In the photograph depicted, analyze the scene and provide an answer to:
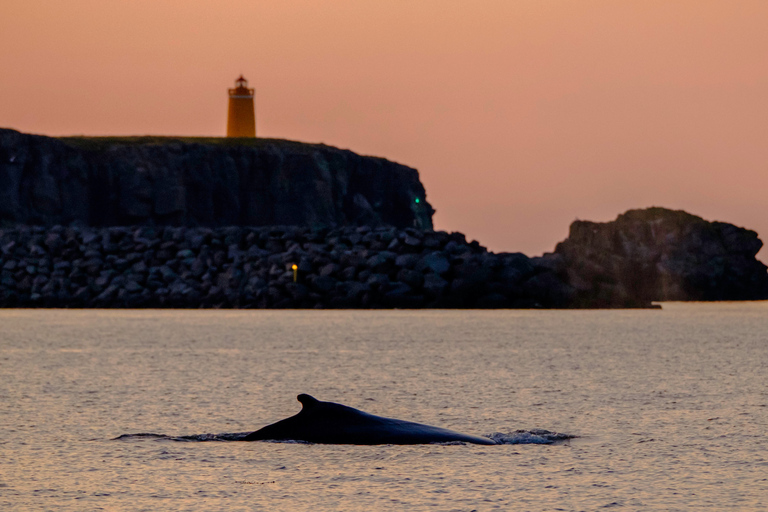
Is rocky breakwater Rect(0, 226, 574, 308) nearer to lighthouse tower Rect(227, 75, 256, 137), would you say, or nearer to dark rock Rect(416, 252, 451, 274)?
dark rock Rect(416, 252, 451, 274)

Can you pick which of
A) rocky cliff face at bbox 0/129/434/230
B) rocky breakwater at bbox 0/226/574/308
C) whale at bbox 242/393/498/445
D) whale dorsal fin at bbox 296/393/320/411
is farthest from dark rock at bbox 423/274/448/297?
whale dorsal fin at bbox 296/393/320/411

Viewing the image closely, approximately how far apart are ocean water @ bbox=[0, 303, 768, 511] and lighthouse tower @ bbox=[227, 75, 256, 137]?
3768 inches

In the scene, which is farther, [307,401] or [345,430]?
[345,430]

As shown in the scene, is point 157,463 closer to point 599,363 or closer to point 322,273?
point 599,363

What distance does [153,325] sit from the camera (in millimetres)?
56875

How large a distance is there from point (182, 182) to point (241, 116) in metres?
12.5

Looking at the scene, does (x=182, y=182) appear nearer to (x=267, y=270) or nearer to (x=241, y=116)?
(x=241, y=116)

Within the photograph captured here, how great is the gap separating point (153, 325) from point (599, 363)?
2915 cm

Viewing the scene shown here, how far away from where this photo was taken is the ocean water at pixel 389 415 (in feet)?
38.9

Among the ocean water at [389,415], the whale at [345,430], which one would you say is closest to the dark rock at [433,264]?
the ocean water at [389,415]

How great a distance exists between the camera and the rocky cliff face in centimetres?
11938

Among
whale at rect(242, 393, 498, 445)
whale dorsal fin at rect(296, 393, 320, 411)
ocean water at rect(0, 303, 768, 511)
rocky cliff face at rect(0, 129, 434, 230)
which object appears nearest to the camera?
ocean water at rect(0, 303, 768, 511)

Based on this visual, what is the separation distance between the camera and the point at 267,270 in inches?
2997

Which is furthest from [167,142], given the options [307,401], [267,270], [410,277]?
[307,401]
